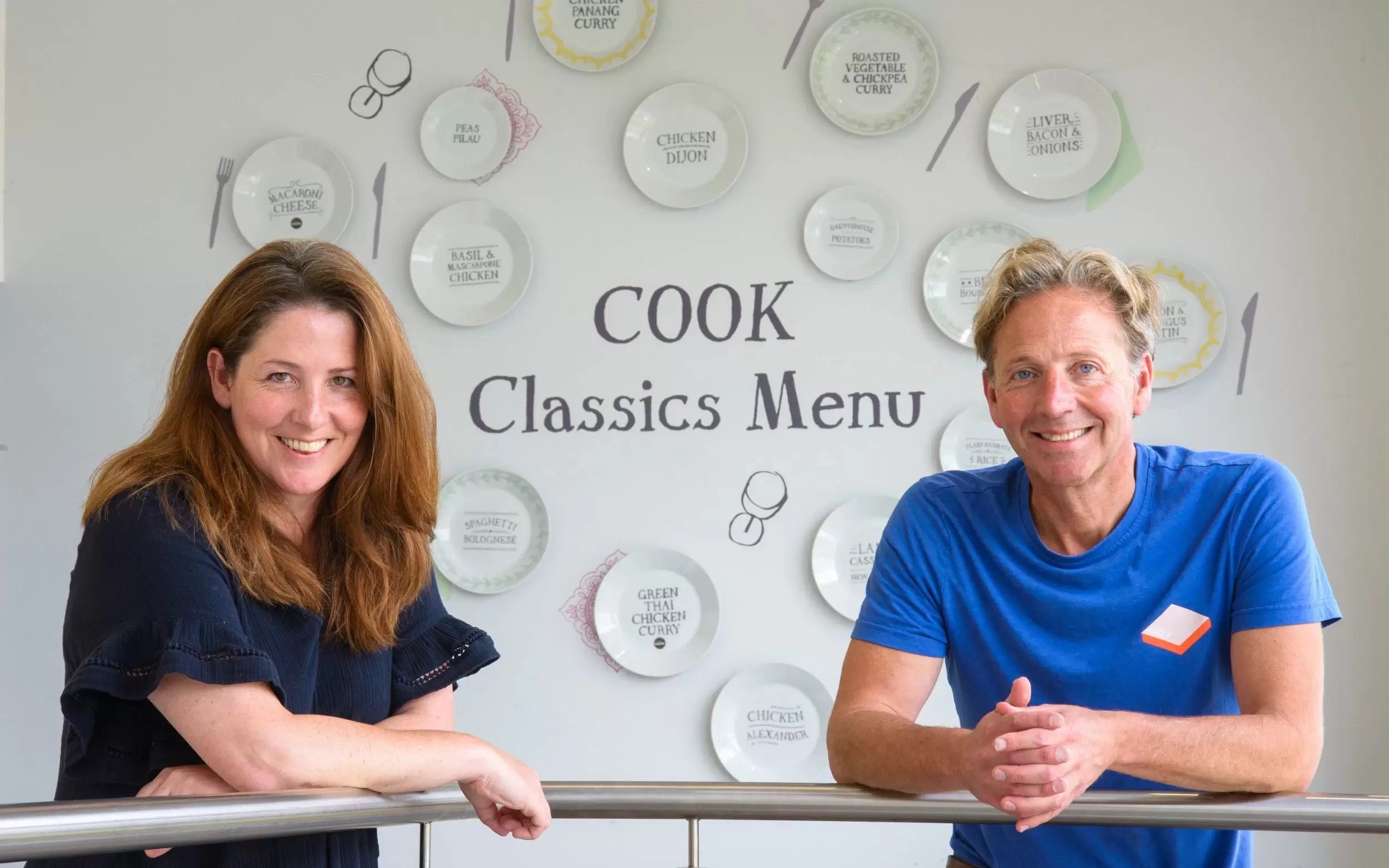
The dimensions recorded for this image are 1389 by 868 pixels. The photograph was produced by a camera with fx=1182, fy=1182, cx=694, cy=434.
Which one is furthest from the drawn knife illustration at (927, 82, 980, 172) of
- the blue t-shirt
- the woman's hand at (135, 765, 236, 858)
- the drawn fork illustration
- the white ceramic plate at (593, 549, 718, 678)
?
the woman's hand at (135, 765, 236, 858)

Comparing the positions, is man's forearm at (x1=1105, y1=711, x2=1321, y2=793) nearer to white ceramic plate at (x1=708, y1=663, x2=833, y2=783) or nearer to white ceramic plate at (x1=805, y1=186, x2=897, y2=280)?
white ceramic plate at (x1=708, y1=663, x2=833, y2=783)

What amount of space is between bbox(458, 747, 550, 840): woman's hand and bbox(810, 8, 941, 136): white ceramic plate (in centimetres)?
195

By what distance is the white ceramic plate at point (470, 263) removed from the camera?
2.86 metres

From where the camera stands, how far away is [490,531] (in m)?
2.83

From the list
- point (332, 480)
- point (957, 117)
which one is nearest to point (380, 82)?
point (957, 117)

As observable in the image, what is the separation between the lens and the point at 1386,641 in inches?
101

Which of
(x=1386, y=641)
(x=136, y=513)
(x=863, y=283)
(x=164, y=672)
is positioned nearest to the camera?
(x=164, y=672)

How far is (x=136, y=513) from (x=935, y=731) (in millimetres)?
860

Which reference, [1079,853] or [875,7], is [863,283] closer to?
[875,7]

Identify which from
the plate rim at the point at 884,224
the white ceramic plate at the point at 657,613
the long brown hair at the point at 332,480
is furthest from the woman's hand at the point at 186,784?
the plate rim at the point at 884,224

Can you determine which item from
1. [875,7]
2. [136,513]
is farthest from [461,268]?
[136,513]

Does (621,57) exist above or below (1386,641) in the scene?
above

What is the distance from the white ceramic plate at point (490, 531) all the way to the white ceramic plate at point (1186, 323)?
1471 millimetres

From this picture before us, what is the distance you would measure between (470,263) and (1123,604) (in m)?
1.91
